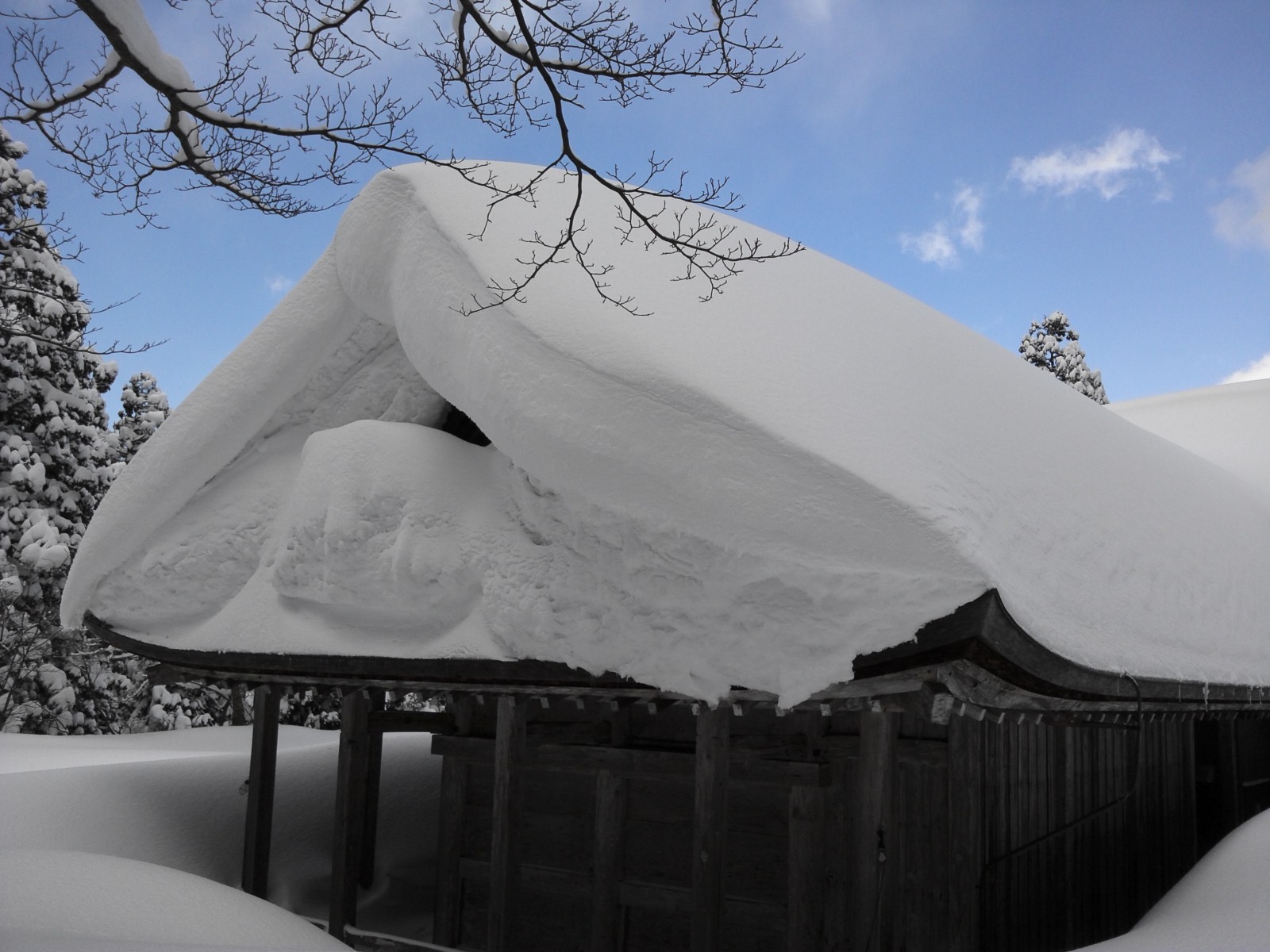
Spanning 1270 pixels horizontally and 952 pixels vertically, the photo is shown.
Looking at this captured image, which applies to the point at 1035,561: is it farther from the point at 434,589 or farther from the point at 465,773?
the point at 465,773

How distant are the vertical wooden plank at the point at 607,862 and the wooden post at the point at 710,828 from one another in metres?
1.65

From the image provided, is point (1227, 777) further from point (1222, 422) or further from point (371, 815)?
point (1222, 422)

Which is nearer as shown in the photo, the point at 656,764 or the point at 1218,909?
the point at 1218,909

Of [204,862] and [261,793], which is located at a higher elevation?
[261,793]

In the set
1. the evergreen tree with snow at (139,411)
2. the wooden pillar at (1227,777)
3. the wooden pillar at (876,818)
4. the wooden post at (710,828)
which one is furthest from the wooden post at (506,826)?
the evergreen tree with snow at (139,411)

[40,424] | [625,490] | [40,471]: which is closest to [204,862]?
[625,490]

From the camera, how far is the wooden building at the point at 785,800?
4.08m

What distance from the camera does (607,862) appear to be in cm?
608

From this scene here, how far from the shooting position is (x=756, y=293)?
17.1 feet

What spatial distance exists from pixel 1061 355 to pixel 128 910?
2442 cm

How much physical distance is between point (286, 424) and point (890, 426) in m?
3.90

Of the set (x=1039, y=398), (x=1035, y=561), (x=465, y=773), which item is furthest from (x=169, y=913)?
(x=1039, y=398)

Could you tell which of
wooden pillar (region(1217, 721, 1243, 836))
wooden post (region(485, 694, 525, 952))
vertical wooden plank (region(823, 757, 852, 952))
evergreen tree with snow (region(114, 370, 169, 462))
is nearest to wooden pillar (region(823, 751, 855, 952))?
vertical wooden plank (region(823, 757, 852, 952))

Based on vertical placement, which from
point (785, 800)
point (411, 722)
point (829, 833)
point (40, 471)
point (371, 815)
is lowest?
point (371, 815)
